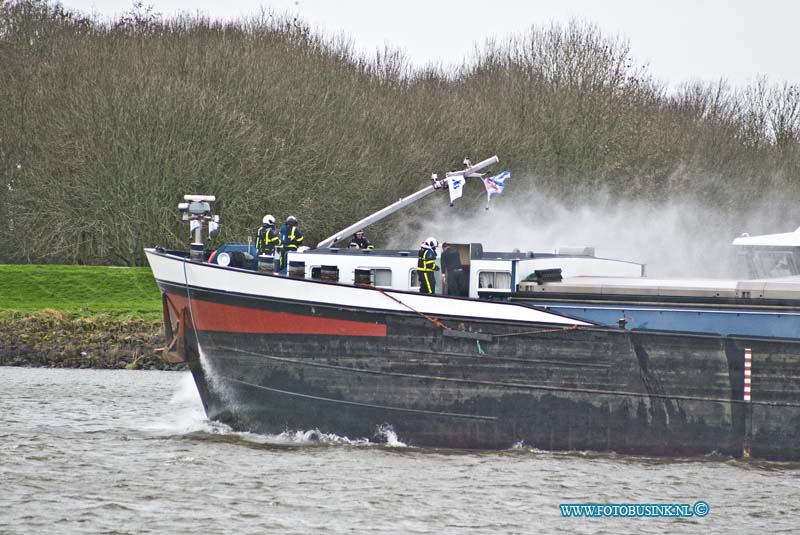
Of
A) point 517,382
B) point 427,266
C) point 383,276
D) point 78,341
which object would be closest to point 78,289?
point 78,341

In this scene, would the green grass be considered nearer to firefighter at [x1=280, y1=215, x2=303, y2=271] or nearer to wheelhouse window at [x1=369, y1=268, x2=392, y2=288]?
firefighter at [x1=280, y1=215, x2=303, y2=271]

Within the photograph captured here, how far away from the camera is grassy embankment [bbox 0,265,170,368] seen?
1474 inches

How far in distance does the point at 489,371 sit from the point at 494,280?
6.72 ft

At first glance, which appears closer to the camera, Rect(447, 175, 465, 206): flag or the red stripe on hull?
the red stripe on hull

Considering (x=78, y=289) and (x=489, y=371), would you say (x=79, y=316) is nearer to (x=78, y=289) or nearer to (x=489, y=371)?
(x=78, y=289)

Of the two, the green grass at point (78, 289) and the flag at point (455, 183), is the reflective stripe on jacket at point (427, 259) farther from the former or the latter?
the green grass at point (78, 289)

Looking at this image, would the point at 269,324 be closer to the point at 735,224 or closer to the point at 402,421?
the point at 402,421

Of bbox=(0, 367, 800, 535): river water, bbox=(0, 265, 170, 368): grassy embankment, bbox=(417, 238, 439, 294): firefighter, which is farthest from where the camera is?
bbox=(0, 265, 170, 368): grassy embankment

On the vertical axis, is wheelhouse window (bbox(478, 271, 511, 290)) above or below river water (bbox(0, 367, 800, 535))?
above

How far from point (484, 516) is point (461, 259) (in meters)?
6.18

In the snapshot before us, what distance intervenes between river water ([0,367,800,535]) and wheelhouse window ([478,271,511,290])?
296 centimetres

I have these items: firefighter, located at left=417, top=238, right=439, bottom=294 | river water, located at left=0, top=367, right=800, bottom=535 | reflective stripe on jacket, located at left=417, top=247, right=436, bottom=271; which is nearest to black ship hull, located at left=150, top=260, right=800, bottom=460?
river water, located at left=0, top=367, right=800, bottom=535

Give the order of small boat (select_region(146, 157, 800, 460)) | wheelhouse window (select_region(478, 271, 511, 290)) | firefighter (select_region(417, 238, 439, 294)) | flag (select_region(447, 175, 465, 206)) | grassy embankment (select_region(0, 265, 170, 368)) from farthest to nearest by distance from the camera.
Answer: grassy embankment (select_region(0, 265, 170, 368)), flag (select_region(447, 175, 465, 206)), wheelhouse window (select_region(478, 271, 511, 290)), firefighter (select_region(417, 238, 439, 294)), small boat (select_region(146, 157, 800, 460))

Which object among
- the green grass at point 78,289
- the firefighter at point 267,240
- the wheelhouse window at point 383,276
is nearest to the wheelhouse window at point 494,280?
the wheelhouse window at point 383,276
